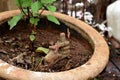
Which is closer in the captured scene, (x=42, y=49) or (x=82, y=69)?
(x=82, y=69)

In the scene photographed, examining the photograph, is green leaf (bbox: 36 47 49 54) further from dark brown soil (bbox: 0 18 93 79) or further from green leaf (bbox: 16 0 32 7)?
green leaf (bbox: 16 0 32 7)

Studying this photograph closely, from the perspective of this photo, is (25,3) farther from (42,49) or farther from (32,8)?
(42,49)

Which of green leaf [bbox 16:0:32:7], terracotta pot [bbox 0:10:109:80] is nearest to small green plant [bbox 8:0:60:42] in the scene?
green leaf [bbox 16:0:32:7]

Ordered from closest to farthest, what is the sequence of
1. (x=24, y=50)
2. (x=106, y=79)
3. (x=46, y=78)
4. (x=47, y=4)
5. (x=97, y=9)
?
(x=46, y=78) < (x=47, y=4) < (x=24, y=50) < (x=106, y=79) < (x=97, y=9)

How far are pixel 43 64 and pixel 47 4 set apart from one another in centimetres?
25

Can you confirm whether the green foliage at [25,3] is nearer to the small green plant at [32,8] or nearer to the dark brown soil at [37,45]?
the small green plant at [32,8]

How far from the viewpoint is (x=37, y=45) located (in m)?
1.33

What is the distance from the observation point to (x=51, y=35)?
141cm

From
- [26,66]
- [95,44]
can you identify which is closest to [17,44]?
[26,66]

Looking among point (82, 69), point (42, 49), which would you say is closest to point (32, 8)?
point (42, 49)

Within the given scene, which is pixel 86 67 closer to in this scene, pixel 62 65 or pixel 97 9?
pixel 62 65

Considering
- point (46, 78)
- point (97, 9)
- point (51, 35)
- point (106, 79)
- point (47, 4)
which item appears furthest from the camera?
point (97, 9)

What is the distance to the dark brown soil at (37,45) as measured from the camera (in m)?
1.20

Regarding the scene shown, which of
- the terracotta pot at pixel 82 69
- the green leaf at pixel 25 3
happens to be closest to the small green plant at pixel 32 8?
the green leaf at pixel 25 3
